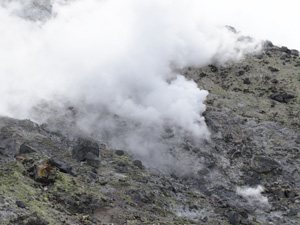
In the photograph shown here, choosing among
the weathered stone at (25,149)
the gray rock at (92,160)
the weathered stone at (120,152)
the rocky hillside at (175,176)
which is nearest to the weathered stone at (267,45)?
the rocky hillside at (175,176)

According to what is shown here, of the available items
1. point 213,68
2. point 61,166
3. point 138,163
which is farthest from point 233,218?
point 213,68

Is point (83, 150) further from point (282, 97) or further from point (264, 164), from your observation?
point (282, 97)

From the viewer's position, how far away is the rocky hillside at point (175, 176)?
1502 centimetres

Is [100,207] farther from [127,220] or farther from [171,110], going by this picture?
[171,110]

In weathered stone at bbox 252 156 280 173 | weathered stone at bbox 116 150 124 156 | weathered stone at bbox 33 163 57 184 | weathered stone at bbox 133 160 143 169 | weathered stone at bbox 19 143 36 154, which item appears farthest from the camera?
weathered stone at bbox 252 156 280 173

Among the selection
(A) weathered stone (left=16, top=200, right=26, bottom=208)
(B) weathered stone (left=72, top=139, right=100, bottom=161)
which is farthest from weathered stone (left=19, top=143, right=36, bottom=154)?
(A) weathered stone (left=16, top=200, right=26, bottom=208)

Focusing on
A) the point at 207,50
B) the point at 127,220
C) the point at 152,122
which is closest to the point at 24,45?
the point at 152,122

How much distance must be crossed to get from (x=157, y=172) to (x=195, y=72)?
20.5 meters

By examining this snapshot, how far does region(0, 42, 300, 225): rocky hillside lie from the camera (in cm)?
1502

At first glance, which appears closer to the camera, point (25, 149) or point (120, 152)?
point (25, 149)

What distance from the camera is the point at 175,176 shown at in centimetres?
2389

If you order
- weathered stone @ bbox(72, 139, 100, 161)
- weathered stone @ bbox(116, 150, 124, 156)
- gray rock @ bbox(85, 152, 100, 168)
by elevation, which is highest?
weathered stone @ bbox(116, 150, 124, 156)

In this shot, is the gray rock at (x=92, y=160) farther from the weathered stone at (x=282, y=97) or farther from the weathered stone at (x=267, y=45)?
the weathered stone at (x=267, y=45)

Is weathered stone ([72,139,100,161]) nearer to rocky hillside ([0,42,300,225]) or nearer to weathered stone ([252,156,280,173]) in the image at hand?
rocky hillside ([0,42,300,225])
